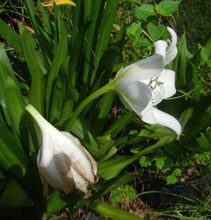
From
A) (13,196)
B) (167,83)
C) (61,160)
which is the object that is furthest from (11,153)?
(167,83)

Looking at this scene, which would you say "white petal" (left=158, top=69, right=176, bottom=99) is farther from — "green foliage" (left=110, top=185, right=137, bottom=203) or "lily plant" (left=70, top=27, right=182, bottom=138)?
"green foliage" (left=110, top=185, right=137, bottom=203)

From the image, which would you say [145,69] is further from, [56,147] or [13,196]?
[13,196]

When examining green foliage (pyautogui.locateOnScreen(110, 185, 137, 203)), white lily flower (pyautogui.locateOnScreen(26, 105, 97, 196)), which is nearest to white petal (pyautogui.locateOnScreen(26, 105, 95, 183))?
white lily flower (pyautogui.locateOnScreen(26, 105, 97, 196))

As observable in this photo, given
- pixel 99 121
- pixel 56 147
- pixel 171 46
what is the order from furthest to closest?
1. pixel 99 121
2. pixel 171 46
3. pixel 56 147

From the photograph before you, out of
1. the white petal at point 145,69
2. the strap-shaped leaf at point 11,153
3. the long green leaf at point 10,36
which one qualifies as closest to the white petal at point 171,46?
the white petal at point 145,69

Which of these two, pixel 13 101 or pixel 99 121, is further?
pixel 99 121

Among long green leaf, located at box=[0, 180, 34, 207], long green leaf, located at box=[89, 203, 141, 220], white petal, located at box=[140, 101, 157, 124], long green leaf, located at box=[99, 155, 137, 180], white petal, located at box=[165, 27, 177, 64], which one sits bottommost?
long green leaf, located at box=[89, 203, 141, 220]

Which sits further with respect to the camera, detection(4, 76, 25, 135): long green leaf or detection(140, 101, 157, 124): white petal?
detection(4, 76, 25, 135): long green leaf

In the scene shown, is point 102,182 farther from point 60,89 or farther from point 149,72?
point 149,72
